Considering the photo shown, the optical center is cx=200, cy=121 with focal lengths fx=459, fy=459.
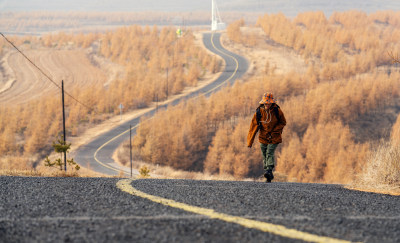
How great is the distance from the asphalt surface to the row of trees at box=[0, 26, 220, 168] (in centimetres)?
3060

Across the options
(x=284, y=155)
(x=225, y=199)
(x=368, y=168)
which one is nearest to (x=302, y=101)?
(x=284, y=155)

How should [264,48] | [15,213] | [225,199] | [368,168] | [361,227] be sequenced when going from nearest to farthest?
[361,227] < [15,213] < [225,199] < [368,168] < [264,48]

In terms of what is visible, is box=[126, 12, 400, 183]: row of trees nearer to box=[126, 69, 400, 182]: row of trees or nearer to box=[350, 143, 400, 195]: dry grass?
box=[126, 69, 400, 182]: row of trees

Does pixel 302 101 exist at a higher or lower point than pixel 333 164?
higher

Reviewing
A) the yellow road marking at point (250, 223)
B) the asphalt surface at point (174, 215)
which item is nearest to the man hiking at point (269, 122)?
the asphalt surface at point (174, 215)

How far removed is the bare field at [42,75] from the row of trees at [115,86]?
13.8 feet

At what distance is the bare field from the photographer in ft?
214

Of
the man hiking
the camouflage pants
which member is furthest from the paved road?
the man hiking

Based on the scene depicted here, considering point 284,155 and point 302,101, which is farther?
point 302,101

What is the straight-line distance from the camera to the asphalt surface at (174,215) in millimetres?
4035

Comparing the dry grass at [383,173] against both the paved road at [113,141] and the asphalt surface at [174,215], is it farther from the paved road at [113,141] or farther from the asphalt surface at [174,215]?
the paved road at [113,141]

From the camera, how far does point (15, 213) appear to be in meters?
4.96

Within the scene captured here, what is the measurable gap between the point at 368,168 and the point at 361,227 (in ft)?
14.1

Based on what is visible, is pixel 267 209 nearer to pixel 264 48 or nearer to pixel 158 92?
pixel 158 92
